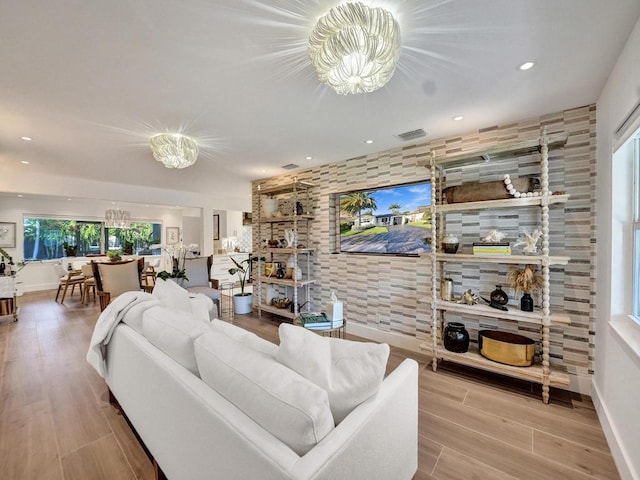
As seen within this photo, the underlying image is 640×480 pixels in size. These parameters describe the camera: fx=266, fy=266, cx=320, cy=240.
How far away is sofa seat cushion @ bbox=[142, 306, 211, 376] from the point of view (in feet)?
4.26

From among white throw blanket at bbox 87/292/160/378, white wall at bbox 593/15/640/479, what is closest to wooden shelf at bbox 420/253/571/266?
white wall at bbox 593/15/640/479

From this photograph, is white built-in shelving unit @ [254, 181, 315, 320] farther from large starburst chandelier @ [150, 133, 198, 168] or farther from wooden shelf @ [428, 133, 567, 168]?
wooden shelf @ [428, 133, 567, 168]

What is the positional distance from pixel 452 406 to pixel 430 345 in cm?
64

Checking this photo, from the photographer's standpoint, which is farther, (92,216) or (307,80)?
(92,216)

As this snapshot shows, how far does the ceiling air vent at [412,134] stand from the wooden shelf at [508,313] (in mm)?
1732

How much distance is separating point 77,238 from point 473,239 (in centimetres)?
935

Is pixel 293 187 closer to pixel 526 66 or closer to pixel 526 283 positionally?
pixel 526 66

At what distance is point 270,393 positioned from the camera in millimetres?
905

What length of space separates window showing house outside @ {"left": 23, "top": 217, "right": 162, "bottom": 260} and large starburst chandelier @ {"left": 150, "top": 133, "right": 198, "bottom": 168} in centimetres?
644

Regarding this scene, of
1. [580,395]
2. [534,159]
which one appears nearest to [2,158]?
[534,159]

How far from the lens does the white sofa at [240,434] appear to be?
0.79 m

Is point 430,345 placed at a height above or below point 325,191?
below

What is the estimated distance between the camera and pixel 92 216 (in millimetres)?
7355

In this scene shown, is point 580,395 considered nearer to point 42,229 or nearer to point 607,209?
point 607,209
